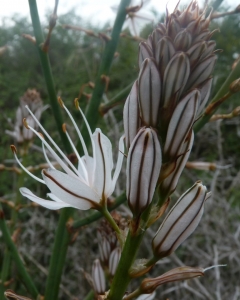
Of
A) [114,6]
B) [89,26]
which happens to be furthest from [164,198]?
[89,26]

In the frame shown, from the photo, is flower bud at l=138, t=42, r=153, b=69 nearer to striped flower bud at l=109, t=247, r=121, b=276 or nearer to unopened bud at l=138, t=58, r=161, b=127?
unopened bud at l=138, t=58, r=161, b=127

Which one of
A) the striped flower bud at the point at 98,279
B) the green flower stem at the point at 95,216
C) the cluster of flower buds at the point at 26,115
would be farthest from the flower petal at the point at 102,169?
the cluster of flower buds at the point at 26,115

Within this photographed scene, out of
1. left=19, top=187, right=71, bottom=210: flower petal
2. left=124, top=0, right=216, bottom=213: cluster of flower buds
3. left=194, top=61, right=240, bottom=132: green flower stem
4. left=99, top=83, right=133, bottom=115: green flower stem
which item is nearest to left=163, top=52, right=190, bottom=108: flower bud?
left=124, top=0, right=216, bottom=213: cluster of flower buds

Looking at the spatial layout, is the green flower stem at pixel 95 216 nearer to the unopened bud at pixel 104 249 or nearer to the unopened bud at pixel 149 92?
the unopened bud at pixel 104 249

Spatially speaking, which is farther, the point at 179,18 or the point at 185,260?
the point at 185,260

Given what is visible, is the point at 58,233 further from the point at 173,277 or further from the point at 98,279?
the point at 173,277

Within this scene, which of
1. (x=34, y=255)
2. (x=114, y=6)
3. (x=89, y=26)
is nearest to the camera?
(x=114, y=6)

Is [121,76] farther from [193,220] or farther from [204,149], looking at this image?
[193,220]
